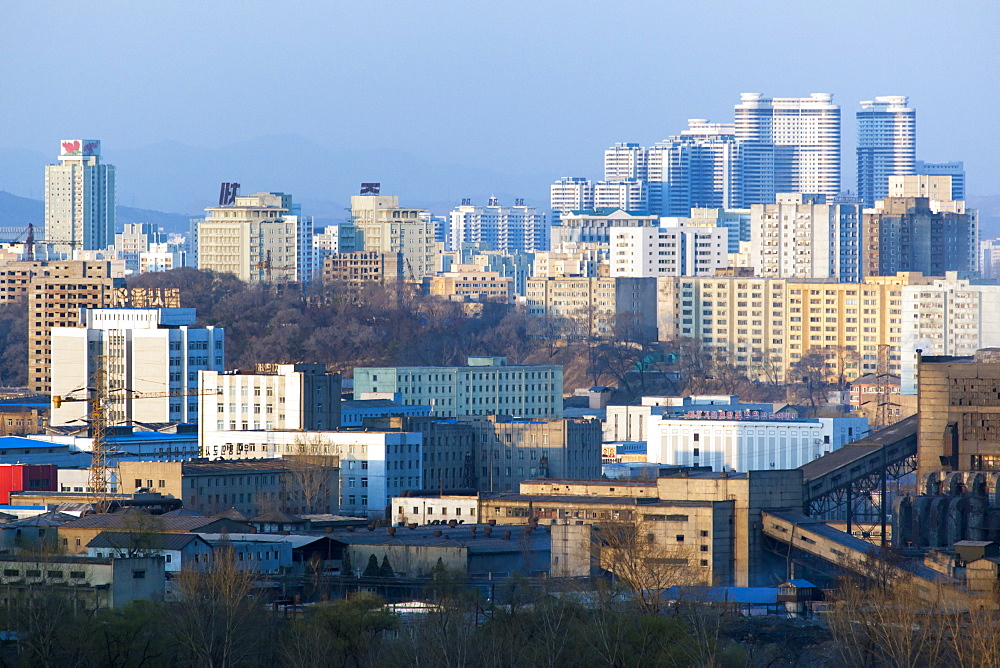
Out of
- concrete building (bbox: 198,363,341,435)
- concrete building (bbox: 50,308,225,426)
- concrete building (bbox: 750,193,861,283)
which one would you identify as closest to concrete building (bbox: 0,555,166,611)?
concrete building (bbox: 198,363,341,435)

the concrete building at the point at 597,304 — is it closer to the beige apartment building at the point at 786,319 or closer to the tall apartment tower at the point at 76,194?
the beige apartment building at the point at 786,319

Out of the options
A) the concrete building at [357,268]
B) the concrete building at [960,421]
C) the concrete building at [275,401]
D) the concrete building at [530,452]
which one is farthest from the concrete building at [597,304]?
the concrete building at [960,421]

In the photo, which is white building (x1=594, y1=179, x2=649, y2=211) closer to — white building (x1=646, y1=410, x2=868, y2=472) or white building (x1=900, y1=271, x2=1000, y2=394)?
white building (x1=900, y1=271, x2=1000, y2=394)

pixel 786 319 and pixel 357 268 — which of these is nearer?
pixel 786 319

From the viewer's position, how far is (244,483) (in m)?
56.3

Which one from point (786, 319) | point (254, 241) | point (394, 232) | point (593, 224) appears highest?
point (593, 224)

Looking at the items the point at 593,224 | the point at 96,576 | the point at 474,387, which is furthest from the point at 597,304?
the point at 96,576

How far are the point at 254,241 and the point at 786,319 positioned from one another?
115 feet

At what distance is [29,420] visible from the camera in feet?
255

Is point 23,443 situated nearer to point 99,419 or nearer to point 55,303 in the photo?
point 99,419

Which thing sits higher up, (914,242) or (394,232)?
(394,232)

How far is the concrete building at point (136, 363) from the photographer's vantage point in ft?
247

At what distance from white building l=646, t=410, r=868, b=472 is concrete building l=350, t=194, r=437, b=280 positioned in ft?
214

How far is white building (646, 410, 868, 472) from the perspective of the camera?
73125 millimetres
